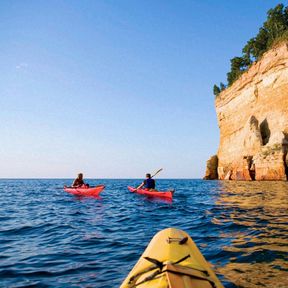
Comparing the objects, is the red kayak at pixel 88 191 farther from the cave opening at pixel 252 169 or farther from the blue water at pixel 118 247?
the cave opening at pixel 252 169

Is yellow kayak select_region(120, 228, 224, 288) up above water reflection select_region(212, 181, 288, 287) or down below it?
above

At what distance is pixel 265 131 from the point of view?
37.3 m

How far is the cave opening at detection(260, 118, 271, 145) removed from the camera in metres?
36.9

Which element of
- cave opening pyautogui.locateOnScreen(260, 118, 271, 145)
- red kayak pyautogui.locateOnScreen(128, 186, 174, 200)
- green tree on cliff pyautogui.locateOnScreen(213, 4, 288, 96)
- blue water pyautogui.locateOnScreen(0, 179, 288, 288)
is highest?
green tree on cliff pyautogui.locateOnScreen(213, 4, 288, 96)

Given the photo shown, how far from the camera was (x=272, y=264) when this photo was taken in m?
→ 4.59

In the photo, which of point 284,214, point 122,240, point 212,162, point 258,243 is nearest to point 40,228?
point 122,240

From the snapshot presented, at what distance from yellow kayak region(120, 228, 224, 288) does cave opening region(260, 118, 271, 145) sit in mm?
36479

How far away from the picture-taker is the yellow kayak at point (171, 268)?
9.27 feet

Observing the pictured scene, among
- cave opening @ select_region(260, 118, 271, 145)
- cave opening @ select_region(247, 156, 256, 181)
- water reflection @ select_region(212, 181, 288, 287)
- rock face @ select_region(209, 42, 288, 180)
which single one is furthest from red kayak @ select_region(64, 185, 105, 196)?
cave opening @ select_region(260, 118, 271, 145)

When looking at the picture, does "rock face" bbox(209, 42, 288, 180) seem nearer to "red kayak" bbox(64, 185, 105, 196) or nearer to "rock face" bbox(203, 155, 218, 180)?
"rock face" bbox(203, 155, 218, 180)

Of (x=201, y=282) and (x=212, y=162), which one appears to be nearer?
(x=201, y=282)

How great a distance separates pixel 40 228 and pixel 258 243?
6163mm

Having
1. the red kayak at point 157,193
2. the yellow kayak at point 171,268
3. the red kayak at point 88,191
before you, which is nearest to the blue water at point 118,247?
the yellow kayak at point 171,268

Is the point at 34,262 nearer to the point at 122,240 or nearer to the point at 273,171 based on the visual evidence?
the point at 122,240
